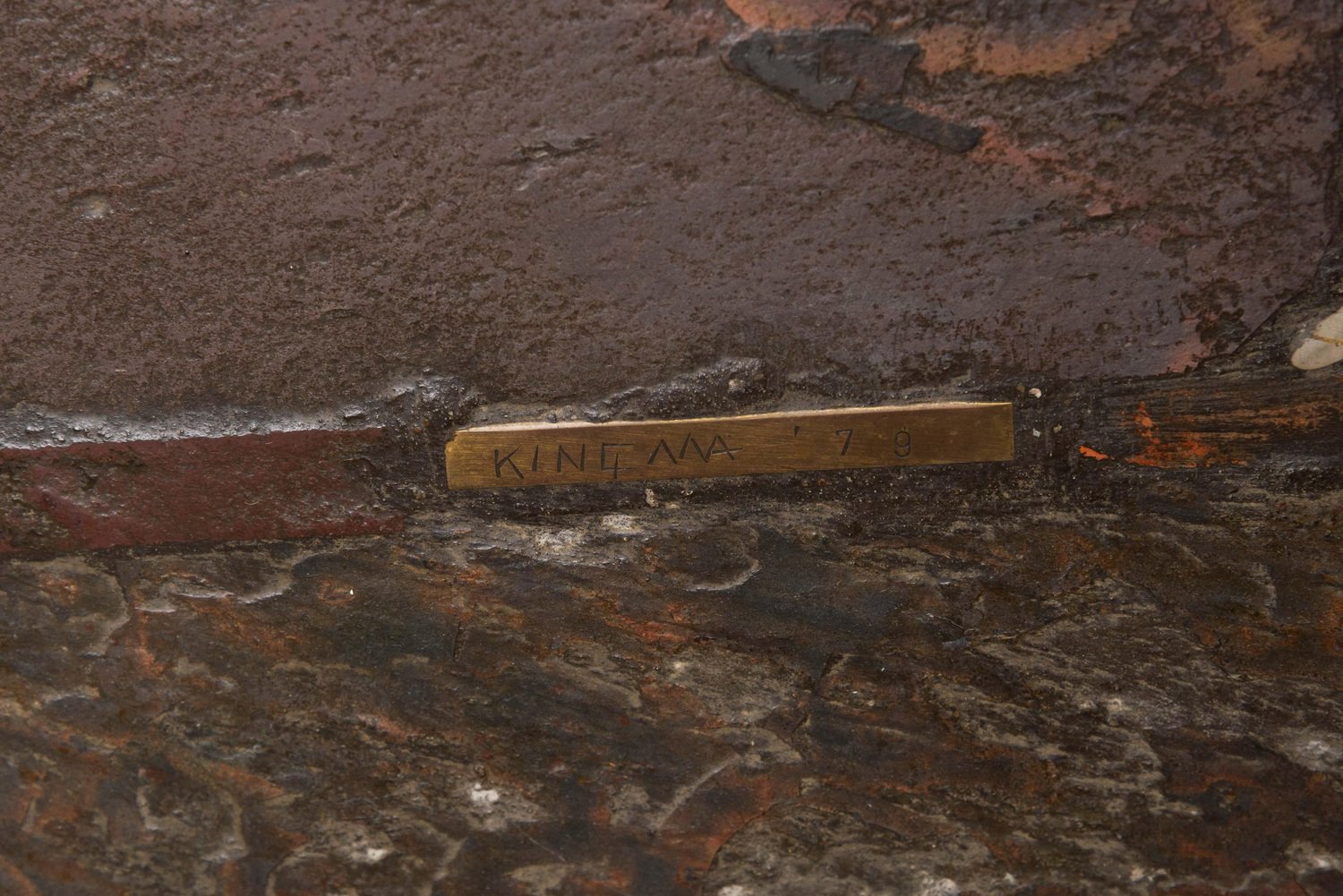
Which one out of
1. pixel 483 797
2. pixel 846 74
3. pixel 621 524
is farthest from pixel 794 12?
pixel 483 797

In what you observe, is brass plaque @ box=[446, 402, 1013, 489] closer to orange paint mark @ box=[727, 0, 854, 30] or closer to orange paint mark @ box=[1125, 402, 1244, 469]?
orange paint mark @ box=[1125, 402, 1244, 469]

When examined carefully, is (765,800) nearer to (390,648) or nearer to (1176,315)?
(390,648)

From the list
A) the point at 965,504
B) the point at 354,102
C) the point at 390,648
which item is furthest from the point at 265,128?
the point at 965,504

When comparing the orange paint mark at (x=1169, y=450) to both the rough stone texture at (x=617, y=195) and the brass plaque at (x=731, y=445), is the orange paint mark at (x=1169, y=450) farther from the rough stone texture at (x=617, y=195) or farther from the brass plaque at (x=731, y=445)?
the brass plaque at (x=731, y=445)

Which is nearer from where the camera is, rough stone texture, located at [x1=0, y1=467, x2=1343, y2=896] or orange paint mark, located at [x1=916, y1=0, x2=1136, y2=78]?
orange paint mark, located at [x1=916, y1=0, x2=1136, y2=78]

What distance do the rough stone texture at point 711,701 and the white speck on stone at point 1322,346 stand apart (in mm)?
201

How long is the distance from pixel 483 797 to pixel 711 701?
0.40 meters

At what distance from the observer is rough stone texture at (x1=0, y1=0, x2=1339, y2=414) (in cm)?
128

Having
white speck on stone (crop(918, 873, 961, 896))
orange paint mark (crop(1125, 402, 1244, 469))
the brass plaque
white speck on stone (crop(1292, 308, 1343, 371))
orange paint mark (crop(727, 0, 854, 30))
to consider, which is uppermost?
orange paint mark (crop(727, 0, 854, 30))

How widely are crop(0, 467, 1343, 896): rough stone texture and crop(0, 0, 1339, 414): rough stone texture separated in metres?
0.25

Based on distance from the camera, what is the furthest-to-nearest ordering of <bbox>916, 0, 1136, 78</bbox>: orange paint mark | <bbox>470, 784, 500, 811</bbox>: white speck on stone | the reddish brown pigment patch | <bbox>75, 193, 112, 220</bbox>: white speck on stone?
1. <bbox>470, 784, 500, 811</bbox>: white speck on stone
2. the reddish brown pigment patch
3. <bbox>75, 193, 112, 220</bbox>: white speck on stone
4. <bbox>916, 0, 1136, 78</bbox>: orange paint mark

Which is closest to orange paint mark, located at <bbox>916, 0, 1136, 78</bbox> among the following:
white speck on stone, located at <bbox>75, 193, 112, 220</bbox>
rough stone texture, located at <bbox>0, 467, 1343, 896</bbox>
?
rough stone texture, located at <bbox>0, 467, 1343, 896</bbox>

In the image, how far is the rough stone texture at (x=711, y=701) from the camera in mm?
1498

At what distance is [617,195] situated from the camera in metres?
1.37
